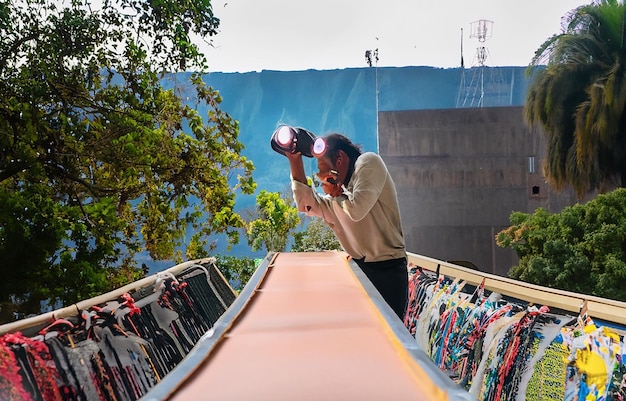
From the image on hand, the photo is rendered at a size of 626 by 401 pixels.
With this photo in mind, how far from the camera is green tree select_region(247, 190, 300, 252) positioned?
25.5ft

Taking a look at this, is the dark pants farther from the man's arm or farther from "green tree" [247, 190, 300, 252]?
"green tree" [247, 190, 300, 252]

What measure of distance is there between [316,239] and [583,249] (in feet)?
12.4

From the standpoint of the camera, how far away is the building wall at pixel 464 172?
31.9 feet

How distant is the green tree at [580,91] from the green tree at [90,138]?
5182 millimetres

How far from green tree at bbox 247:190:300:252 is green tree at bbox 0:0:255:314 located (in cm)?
223

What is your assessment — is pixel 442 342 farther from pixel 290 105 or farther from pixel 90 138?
pixel 290 105

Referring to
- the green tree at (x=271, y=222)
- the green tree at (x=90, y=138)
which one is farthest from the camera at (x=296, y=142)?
the green tree at (x=271, y=222)

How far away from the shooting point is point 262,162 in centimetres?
1959

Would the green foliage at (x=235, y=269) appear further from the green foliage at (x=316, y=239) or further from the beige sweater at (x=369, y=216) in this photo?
the beige sweater at (x=369, y=216)

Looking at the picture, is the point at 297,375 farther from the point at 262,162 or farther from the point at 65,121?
the point at 262,162

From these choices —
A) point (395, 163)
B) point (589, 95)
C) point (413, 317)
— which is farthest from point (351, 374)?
point (395, 163)

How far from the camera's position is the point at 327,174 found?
1975 millimetres

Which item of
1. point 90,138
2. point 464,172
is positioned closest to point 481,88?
point 464,172

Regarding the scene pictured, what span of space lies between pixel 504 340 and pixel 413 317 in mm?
815
